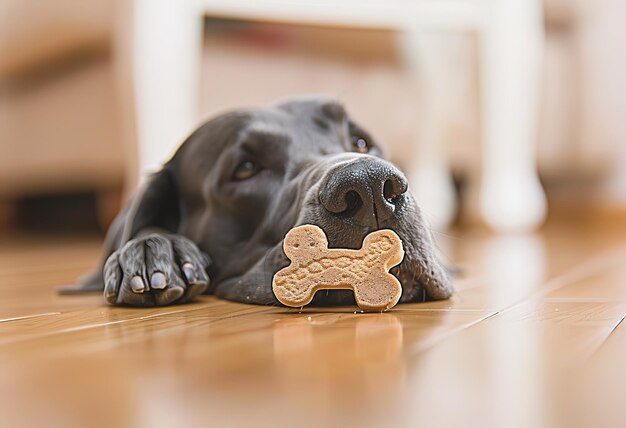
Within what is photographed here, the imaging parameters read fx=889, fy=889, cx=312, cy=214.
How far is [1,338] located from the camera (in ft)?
4.23

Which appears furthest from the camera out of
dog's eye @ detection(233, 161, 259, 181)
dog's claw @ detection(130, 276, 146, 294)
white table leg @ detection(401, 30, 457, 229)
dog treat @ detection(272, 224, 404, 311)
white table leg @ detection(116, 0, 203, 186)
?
white table leg @ detection(401, 30, 457, 229)

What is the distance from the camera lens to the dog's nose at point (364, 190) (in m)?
1.43

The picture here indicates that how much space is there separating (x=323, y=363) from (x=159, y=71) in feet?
8.41

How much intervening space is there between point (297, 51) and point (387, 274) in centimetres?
293

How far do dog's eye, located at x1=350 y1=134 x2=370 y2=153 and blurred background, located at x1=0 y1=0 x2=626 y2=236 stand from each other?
1.40 m

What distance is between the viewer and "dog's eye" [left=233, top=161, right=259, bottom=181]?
76.2 inches

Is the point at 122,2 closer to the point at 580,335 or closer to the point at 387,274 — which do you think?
the point at 387,274

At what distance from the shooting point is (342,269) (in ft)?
4.64

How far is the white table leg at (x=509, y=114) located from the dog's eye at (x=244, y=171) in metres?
2.52

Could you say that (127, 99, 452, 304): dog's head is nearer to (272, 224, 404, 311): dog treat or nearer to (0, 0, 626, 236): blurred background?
(272, 224, 404, 311): dog treat

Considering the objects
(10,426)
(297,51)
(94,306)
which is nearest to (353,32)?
(297,51)

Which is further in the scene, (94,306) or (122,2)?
(122,2)

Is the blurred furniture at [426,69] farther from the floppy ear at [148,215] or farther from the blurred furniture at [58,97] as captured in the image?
the floppy ear at [148,215]

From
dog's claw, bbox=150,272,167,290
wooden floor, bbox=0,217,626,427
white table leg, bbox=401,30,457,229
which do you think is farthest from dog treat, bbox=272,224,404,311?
white table leg, bbox=401,30,457,229
